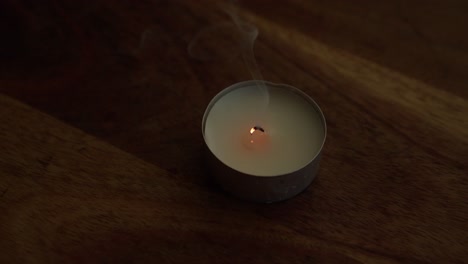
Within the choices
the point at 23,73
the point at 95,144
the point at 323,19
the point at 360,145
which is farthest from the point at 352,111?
the point at 23,73

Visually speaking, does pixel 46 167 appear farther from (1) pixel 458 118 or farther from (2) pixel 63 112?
(1) pixel 458 118

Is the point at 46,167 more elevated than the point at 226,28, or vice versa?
the point at 226,28
